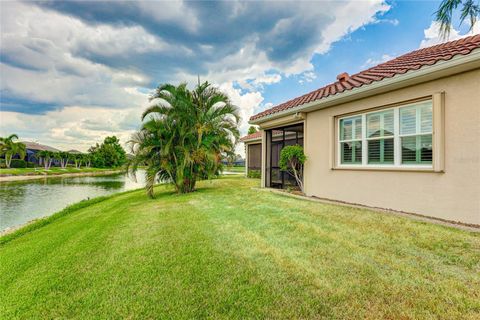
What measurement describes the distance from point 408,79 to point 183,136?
776cm

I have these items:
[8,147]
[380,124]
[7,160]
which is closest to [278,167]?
[380,124]

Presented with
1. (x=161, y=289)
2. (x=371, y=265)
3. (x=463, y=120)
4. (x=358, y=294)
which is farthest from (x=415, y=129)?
(x=161, y=289)

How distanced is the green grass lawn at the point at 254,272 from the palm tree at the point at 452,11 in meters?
4.86

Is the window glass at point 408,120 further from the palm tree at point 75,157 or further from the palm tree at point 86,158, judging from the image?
the palm tree at point 86,158

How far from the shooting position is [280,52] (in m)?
13.8

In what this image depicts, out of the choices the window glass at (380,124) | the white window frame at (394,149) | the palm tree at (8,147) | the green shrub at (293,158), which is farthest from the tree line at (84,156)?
the window glass at (380,124)

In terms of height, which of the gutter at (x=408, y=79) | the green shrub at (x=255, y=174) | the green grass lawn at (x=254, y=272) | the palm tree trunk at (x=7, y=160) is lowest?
the green grass lawn at (x=254, y=272)

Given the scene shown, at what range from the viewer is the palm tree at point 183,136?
9.98 metres

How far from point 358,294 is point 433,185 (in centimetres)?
406

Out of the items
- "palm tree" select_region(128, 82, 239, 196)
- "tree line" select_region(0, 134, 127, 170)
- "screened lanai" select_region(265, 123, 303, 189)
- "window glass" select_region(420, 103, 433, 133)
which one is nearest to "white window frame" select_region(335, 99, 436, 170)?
"window glass" select_region(420, 103, 433, 133)

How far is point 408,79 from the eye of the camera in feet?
17.5

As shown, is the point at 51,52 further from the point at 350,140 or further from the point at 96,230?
the point at 350,140

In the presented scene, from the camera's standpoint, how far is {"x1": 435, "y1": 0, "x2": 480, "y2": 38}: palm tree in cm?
568

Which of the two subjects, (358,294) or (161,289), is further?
(161,289)
